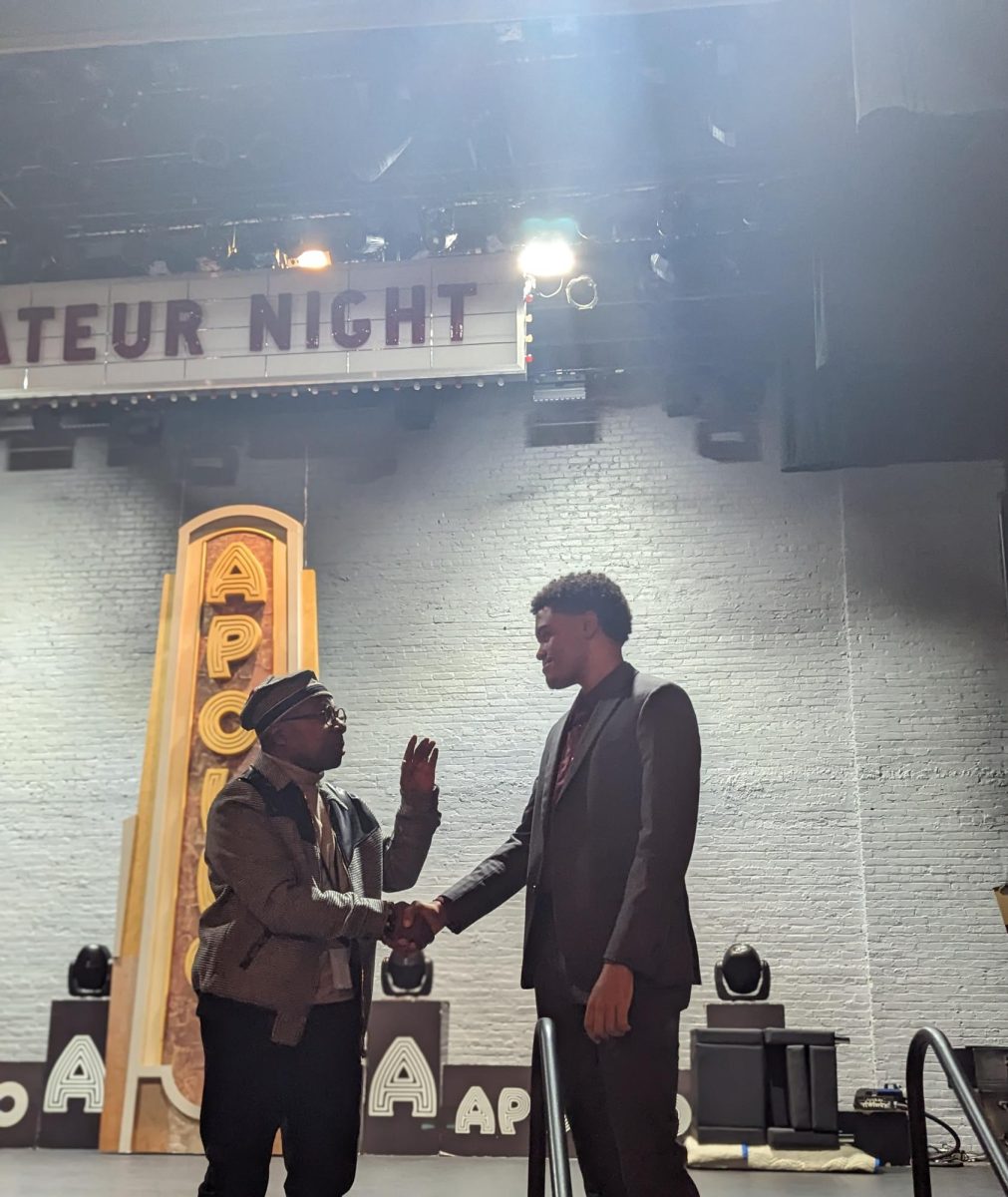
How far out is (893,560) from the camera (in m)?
7.73

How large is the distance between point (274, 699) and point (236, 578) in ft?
14.1

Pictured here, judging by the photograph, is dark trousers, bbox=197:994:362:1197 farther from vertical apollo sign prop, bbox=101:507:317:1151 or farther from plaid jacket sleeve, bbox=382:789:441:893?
vertical apollo sign prop, bbox=101:507:317:1151

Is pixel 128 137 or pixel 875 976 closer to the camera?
pixel 128 137

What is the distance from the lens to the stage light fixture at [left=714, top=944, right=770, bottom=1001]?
6773mm

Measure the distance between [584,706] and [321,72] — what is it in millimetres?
4448

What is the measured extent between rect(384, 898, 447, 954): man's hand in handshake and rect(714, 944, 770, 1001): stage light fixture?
4.03 metres

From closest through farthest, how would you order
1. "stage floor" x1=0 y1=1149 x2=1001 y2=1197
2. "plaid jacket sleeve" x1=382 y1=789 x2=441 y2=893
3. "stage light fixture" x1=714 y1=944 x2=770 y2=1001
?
"plaid jacket sleeve" x1=382 y1=789 x2=441 y2=893 → "stage floor" x1=0 y1=1149 x2=1001 y2=1197 → "stage light fixture" x1=714 y1=944 x2=770 y2=1001

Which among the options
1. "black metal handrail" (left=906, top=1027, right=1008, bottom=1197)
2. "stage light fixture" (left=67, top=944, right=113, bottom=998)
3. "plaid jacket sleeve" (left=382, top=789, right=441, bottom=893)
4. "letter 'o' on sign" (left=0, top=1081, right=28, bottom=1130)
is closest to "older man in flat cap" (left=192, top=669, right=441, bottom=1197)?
"plaid jacket sleeve" (left=382, top=789, right=441, bottom=893)

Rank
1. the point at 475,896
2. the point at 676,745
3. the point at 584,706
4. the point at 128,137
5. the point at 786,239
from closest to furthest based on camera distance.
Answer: the point at 676,745, the point at 584,706, the point at 475,896, the point at 128,137, the point at 786,239

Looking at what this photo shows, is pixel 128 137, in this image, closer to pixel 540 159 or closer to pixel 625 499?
pixel 540 159

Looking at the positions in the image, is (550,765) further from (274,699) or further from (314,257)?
(314,257)

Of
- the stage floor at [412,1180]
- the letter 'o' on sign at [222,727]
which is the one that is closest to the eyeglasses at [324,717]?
the stage floor at [412,1180]

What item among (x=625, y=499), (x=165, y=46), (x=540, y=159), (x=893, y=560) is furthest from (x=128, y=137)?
(x=893, y=560)

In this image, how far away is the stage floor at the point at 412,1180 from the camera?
5250 millimetres
